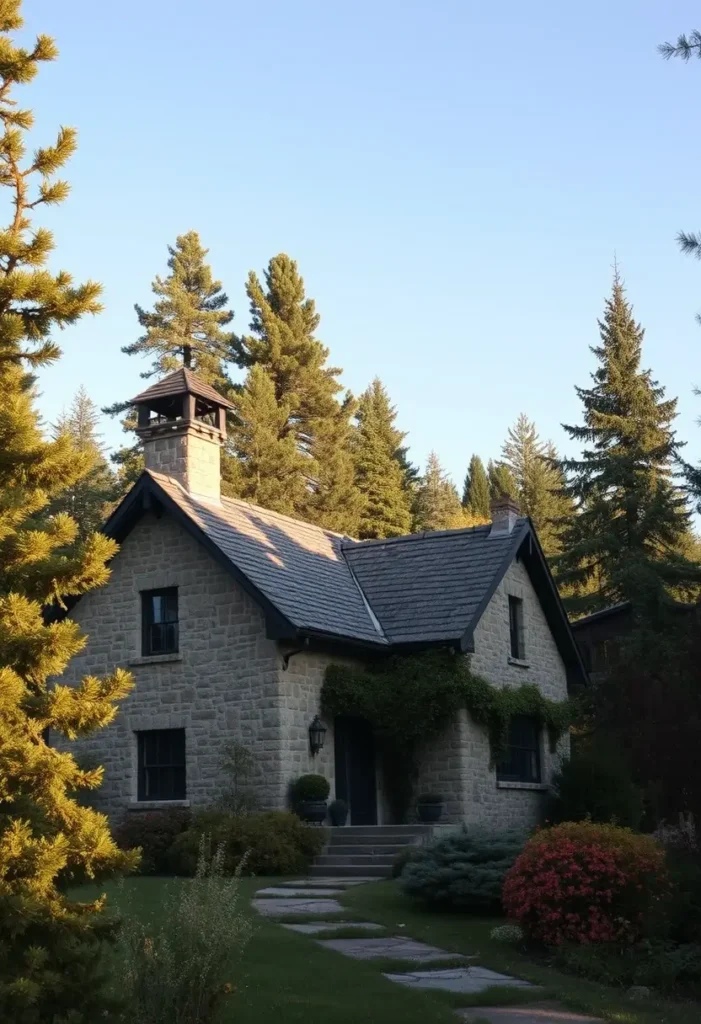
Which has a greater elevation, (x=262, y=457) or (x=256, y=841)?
(x=262, y=457)

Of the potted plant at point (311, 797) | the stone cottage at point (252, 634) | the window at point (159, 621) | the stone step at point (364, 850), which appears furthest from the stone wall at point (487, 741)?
the window at point (159, 621)

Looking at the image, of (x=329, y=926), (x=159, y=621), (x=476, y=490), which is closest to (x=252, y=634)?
(x=159, y=621)

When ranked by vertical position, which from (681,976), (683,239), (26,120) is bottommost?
(681,976)

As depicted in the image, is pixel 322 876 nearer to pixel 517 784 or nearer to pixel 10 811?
pixel 517 784

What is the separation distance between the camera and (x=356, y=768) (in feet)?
73.6

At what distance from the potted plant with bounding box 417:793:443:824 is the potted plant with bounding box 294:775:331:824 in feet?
7.18

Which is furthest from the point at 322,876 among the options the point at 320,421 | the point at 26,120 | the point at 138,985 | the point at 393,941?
the point at 320,421

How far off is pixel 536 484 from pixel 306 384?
72.6 feet

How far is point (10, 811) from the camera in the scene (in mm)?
7484

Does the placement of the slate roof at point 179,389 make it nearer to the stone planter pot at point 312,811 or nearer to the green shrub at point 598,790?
the stone planter pot at point 312,811

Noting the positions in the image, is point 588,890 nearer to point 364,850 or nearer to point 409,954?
point 409,954

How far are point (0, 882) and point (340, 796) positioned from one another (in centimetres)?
1508

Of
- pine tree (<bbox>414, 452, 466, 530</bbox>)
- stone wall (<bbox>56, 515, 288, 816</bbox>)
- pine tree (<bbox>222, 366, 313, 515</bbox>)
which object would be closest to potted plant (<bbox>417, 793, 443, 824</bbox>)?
stone wall (<bbox>56, 515, 288, 816</bbox>)

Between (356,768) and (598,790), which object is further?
(598,790)
